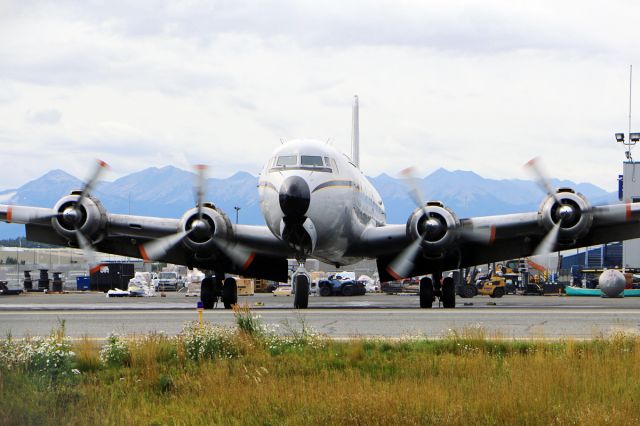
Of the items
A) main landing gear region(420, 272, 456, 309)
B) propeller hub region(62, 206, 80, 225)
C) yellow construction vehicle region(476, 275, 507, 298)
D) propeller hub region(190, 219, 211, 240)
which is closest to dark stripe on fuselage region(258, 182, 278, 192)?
propeller hub region(190, 219, 211, 240)

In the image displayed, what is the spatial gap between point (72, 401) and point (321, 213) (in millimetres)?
19132

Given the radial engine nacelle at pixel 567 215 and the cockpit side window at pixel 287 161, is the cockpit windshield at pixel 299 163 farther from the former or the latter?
the radial engine nacelle at pixel 567 215

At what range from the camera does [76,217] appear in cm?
3108

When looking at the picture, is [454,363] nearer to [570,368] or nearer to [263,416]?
[570,368]

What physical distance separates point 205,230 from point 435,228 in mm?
8344

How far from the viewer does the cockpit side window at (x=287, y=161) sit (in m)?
29.9

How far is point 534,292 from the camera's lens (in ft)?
233

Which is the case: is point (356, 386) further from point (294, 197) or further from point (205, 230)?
point (205, 230)

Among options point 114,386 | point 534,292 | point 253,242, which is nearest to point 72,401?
point 114,386

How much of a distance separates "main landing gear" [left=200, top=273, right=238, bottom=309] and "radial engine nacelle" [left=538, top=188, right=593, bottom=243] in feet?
39.2

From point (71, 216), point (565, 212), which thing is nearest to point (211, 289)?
point (71, 216)

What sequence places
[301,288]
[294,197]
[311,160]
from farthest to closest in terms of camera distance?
[311,160] < [301,288] < [294,197]

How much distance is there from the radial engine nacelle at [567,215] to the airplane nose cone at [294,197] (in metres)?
8.53

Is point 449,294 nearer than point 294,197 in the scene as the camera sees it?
No
